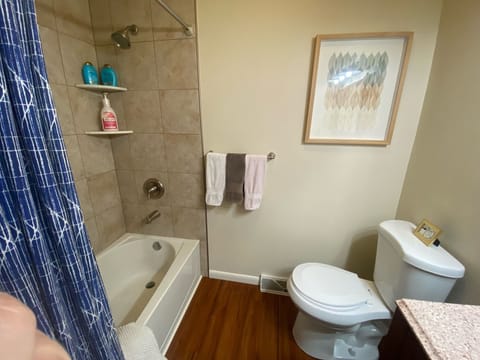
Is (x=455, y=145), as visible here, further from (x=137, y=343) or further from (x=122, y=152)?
(x=122, y=152)

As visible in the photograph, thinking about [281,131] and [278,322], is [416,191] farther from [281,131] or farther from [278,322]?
[278,322]

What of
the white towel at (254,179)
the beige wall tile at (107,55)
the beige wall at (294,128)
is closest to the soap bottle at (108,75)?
the beige wall tile at (107,55)

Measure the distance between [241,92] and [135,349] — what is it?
4.87 feet

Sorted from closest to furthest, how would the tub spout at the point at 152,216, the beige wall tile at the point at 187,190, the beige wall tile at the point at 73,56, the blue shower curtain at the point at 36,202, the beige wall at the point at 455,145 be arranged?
the blue shower curtain at the point at 36,202 < the beige wall at the point at 455,145 < the beige wall tile at the point at 73,56 < the beige wall tile at the point at 187,190 < the tub spout at the point at 152,216

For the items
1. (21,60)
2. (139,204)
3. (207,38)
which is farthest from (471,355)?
(139,204)

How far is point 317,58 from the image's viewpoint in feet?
3.97

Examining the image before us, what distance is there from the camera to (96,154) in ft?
4.92

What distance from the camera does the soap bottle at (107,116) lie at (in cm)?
142

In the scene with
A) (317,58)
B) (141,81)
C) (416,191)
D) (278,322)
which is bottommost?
(278,322)

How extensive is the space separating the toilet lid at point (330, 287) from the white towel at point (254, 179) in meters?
0.53

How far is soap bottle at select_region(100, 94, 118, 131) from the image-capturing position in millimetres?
1418

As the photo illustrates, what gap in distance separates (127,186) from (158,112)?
685mm

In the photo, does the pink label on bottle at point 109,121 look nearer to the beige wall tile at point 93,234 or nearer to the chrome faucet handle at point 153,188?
the chrome faucet handle at point 153,188

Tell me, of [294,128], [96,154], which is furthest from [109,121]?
[294,128]
